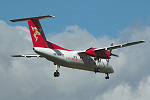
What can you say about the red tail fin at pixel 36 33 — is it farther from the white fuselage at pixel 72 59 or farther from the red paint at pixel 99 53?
the red paint at pixel 99 53

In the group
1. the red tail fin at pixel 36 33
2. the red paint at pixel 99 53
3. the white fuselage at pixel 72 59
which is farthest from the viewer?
the red paint at pixel 99 53

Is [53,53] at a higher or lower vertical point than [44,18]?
lower

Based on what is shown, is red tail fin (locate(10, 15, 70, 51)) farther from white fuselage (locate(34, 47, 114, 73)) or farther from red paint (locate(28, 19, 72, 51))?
white fuselage (locate(34, 47, 114, 73))

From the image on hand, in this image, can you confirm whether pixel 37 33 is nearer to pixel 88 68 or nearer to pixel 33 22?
pixel 33 22

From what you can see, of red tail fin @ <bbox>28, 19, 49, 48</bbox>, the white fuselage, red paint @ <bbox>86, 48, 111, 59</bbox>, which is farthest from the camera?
red paint @ <bbox>86, 48, 111, 59</bbox>

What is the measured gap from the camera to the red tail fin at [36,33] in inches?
1980

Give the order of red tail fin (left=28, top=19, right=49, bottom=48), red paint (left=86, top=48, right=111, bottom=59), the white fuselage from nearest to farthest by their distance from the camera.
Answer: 1. red tail fin (left=28, top=19, right=49, bottom=48)
2. the white fuselage
3. red paint (left=86, top=48, right=111, bottom=59)

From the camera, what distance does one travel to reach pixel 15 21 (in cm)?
5034

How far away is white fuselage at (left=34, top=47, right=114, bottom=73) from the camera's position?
168ft

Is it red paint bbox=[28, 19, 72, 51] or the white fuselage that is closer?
red paint bbox=[28, 19, 72, 51]

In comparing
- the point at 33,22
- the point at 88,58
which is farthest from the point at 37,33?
the point at 88,58

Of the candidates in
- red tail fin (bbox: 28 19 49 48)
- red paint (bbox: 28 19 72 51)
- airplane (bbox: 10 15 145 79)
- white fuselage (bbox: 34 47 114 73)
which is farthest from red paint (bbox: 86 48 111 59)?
red tail fin (bbox: 28 19 49 48)

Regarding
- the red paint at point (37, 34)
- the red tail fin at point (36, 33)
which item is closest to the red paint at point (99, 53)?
the red paint at point (37, 34)

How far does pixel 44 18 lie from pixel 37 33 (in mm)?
2191
